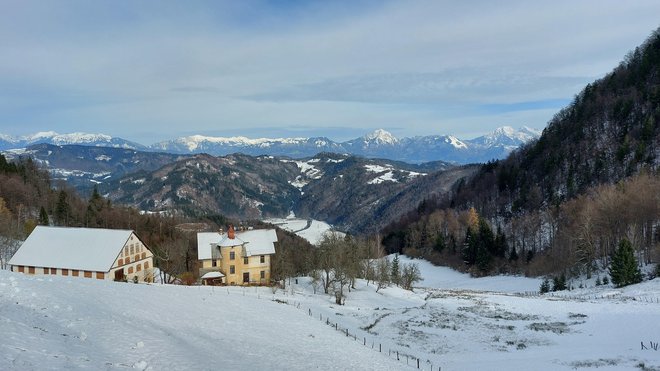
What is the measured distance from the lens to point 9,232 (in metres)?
78.2

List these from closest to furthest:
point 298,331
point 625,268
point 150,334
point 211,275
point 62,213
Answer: point 150,334 < point 298,331 < point 625,268 < point 211,275 < point 62,213

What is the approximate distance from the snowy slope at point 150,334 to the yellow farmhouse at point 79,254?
22950 mm

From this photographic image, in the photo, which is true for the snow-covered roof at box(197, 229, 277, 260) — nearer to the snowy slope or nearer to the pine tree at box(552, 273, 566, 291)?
the snowy slope

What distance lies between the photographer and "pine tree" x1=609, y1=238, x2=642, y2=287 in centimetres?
6272

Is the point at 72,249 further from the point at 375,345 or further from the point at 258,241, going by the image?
the point at 375,345

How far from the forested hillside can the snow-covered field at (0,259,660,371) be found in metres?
32.3

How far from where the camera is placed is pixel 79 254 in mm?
61875

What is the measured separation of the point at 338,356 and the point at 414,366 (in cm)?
529

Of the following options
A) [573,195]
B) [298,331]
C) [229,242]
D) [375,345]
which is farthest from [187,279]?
[573,195]

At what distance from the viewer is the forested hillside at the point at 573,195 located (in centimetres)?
8375

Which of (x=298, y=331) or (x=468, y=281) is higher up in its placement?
(x=298, y=331)

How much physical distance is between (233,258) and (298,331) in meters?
33.7

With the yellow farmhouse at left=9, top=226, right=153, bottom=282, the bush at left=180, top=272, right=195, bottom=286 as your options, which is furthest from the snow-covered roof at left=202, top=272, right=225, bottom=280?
the yellow farmhouse at left=9, top=226, right=153, bottom=282

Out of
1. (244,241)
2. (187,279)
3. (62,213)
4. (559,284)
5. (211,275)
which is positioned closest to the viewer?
(211,275)
